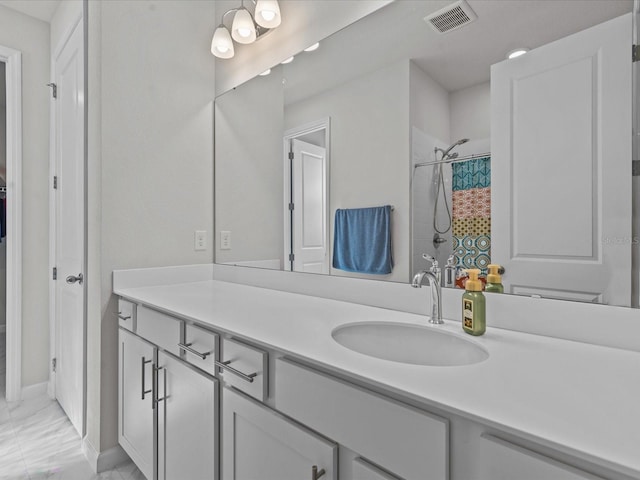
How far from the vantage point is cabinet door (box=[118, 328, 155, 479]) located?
1.44m

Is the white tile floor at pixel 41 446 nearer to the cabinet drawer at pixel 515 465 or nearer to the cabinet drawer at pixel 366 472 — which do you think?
the cabinet drawer at pixel 366 472

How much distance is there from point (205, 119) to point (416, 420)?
1983 mm

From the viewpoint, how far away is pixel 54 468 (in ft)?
5.63

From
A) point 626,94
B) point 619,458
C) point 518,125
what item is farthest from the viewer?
point 518,125

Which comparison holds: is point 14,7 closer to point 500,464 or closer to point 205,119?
point 205,119

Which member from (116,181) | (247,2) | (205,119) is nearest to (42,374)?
(116,181)

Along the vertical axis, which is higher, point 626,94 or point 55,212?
point 626,94

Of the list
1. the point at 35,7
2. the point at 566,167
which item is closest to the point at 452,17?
the point at 566,167

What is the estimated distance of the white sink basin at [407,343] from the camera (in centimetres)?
96

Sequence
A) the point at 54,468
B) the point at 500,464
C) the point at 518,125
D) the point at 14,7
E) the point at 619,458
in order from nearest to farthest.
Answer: the point at 619,458, the point at 500,464, the point at 518,125, the point at 54,468, the point at 14,7

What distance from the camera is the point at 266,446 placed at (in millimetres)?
911

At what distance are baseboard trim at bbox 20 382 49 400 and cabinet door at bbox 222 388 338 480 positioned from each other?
2232 mm

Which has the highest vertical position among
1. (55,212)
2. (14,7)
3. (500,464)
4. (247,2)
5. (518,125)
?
(14,7)

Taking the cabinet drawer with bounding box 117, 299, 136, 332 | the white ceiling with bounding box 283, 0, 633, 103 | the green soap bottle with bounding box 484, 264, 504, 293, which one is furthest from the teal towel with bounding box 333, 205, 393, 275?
the cabinet drawer with bounding box 117, 299, 136, 332
